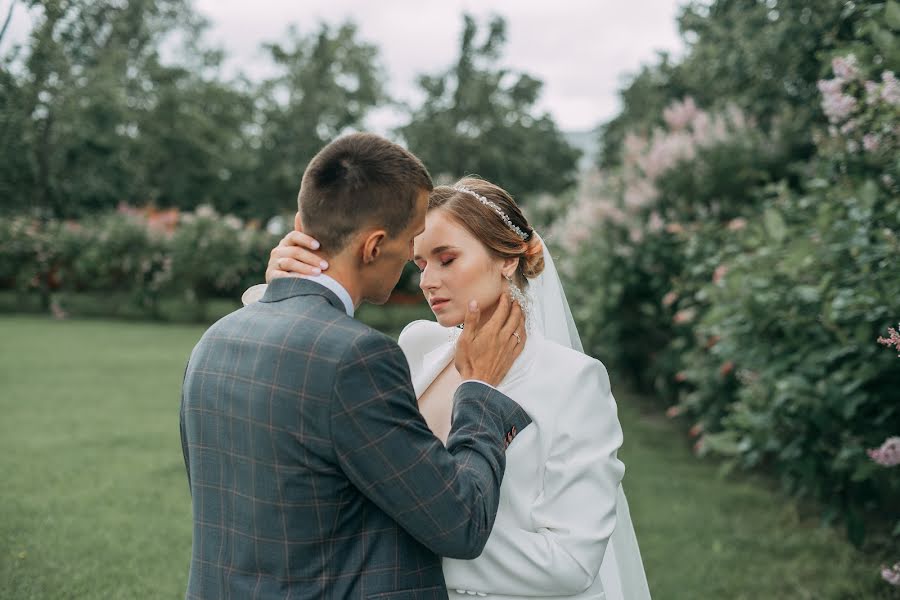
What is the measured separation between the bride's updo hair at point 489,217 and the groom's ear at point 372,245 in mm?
552

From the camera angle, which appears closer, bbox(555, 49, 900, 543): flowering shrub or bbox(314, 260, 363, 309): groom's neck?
bbox(314, 260, 363, 309): groom's neck

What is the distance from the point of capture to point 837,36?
6.13m

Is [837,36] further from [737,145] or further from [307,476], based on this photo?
[307,476]

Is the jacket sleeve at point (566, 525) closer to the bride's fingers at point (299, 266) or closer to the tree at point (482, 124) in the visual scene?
the bride's fingers at point (299, 266)

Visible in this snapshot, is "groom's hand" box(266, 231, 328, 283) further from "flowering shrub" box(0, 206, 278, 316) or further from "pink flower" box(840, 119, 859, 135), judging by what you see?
"flowering shrub" box(0, 206, 278, 316)

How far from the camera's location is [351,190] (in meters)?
1.82

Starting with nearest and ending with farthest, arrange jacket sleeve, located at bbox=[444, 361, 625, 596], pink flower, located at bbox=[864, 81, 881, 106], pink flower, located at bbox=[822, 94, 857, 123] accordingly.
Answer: jacket sleeve, located at bbox=[444, 361, 625, 596]
pink flower, located at bbox=[864, 81, 881, 106]
pink flower, located at bbox=[822, 94, 857, 123]

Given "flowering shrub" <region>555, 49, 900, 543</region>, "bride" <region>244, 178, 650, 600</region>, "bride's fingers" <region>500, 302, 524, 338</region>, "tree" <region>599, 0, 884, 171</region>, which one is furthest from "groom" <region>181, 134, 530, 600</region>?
"tree" <region>599, 0, 884, 171</region>

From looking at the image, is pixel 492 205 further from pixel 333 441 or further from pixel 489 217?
pixel 333 441

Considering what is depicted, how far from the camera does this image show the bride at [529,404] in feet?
6.81

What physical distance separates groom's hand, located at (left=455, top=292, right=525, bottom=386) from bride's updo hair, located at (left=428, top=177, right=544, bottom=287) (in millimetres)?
251

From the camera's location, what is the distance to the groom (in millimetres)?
1653

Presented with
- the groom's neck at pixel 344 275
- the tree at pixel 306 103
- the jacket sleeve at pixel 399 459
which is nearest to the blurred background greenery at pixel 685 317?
the jacket sleeve at pixel 399 459

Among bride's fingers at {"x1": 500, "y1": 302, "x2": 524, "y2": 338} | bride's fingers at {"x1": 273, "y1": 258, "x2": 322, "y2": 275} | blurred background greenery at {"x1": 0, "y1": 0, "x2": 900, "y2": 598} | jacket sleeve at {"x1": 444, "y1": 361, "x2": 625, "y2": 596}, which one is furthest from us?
blurred background greenery at {"x1": 0, "y1": 0, "x2": 900, "y2": 598}
